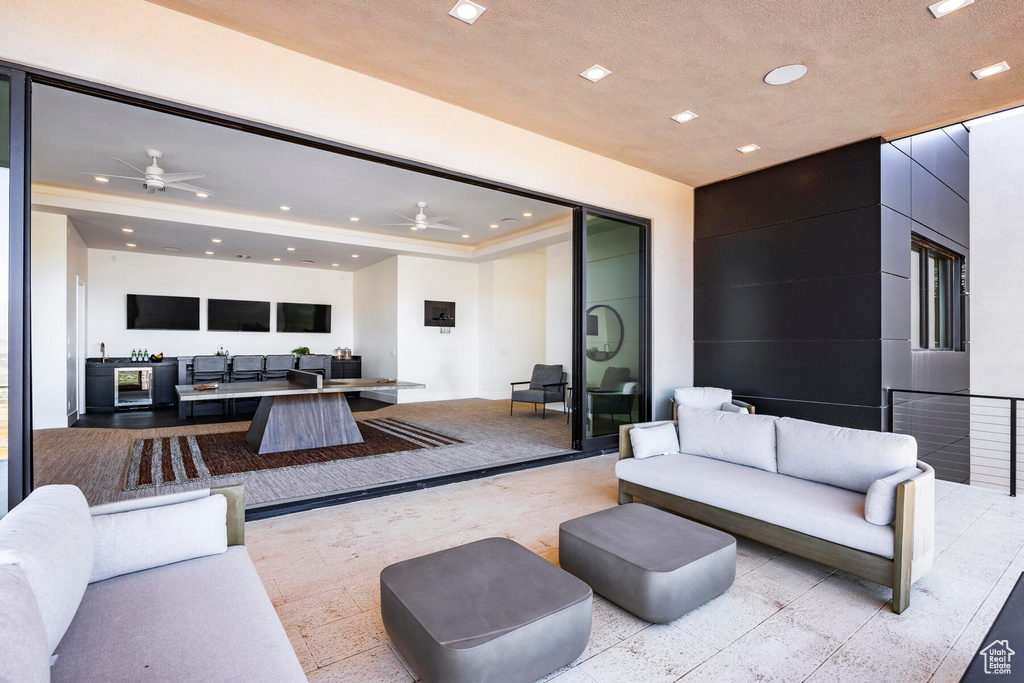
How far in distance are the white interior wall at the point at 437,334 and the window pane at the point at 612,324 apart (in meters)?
5.18

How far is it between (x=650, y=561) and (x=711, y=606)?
0.48 meters

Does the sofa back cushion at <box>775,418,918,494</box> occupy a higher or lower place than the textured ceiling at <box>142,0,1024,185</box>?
lower

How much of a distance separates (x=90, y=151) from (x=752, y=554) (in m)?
6.71

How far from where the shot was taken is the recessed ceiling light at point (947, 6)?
286 cm

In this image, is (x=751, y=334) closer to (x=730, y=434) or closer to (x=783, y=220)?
(x=783, y=220)

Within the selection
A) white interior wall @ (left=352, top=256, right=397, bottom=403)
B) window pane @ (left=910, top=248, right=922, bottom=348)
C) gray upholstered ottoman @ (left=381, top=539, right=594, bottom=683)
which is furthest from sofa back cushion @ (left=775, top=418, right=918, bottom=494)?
white interior wall @ (left=352, top=256, right=397, bottom=403)

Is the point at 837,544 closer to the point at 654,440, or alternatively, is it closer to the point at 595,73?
the point at 654,440

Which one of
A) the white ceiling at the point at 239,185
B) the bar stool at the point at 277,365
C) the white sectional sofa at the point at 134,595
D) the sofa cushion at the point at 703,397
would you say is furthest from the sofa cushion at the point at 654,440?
the bar stool at the point at 277,365

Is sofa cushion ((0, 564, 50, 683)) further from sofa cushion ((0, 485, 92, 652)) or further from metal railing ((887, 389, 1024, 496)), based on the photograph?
metal railing ((887, 389, 1024, 496))

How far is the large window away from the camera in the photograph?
5520mm

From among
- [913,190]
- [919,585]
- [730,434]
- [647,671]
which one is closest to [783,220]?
[913,190]

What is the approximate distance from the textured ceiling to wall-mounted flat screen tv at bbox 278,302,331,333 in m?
8.00

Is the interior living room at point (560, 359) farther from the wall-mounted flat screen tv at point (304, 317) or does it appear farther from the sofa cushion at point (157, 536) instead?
the wall-mounted flat screen tv at point (304, 317)

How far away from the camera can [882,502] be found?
7.76 ft
